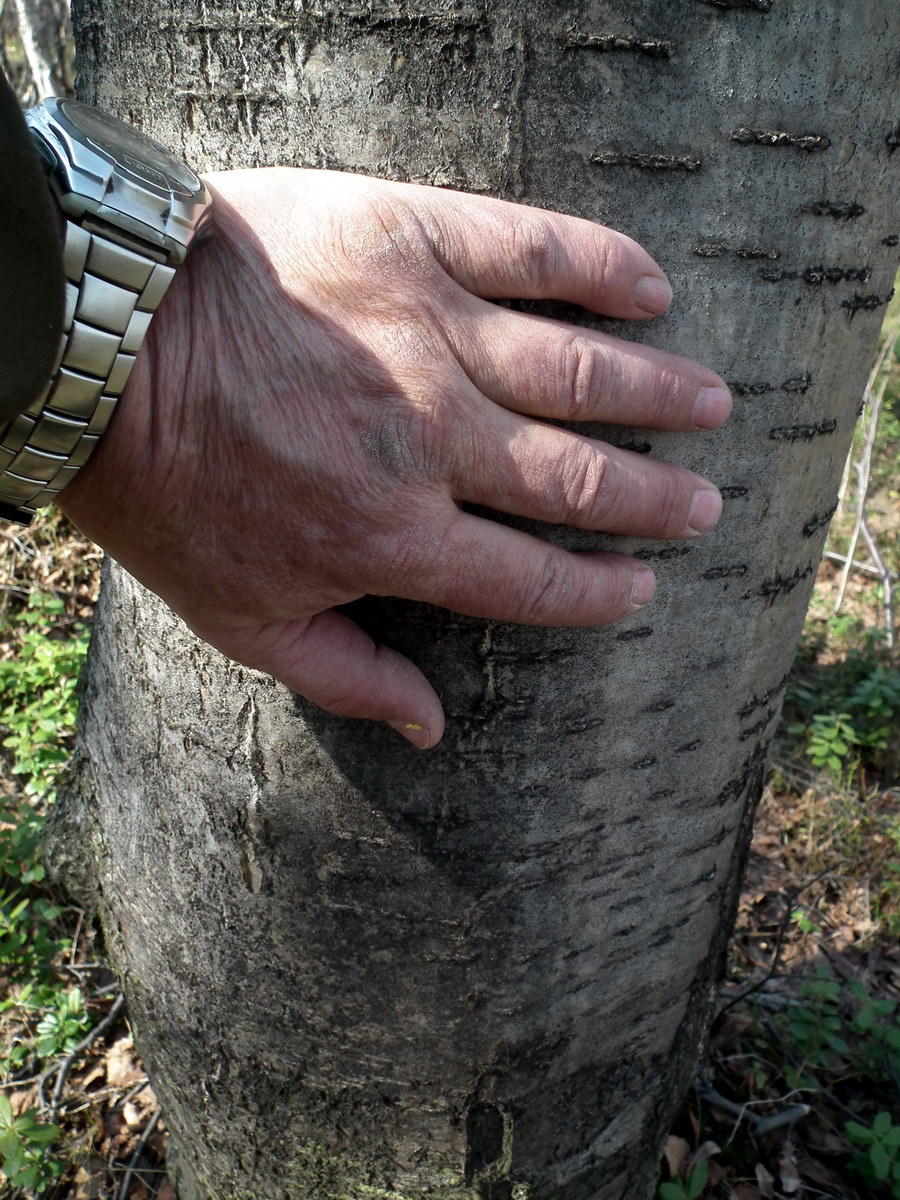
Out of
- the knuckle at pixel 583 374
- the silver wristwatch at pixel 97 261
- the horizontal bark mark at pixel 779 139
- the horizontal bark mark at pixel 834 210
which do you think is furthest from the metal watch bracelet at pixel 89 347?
the horizontal bark mark at pixel 834 210

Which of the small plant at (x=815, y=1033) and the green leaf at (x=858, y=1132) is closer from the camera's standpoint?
the green leaf at (x=858, y=1132)

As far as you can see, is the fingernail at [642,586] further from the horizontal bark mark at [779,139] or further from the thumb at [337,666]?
the horizontal bark mark at [779,139]

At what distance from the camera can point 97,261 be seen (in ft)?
3.10

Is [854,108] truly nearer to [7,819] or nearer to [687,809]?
[687,809]

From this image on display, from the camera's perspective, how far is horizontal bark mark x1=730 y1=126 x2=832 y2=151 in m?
1.09

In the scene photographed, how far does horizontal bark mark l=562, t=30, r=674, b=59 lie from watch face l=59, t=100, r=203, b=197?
0.46 meters

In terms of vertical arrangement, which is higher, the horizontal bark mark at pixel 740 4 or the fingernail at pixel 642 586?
the horizontal bark mark at pixel 740 4

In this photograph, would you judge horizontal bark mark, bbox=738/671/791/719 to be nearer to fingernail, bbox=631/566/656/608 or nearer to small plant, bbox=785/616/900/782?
fingernail, bbox=631/566/656/608

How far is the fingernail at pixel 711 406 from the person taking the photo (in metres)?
1.16

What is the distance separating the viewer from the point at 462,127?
3.53 feet

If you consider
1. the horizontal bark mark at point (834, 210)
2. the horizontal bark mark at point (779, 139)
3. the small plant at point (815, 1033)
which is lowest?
the small plant at point (815, 1033)

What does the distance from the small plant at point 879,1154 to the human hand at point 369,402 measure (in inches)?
74.4

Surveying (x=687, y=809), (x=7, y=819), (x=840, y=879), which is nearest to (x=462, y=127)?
(x=687, y=809)

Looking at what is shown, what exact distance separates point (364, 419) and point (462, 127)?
1.22ft
